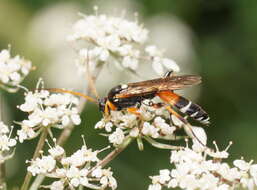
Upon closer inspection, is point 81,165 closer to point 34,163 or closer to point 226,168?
point 34,163

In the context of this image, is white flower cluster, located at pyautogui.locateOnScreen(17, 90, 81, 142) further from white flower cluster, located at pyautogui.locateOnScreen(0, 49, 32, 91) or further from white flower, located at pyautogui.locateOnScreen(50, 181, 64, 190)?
white flower, located at pyautogui.locateOnScreen(50, 181, 64, 190)

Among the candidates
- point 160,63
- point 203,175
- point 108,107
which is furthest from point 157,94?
point 160,63

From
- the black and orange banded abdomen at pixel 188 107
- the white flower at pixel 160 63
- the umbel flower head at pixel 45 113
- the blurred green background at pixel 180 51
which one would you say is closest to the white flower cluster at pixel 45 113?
the umbel flower head at pixel 45 113

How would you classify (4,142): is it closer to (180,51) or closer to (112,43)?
(112,43)

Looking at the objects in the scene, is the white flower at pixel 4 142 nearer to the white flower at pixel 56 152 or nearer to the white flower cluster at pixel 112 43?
the white flower at pixel 56 152

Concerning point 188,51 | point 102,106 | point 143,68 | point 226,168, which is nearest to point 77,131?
point 143,68
